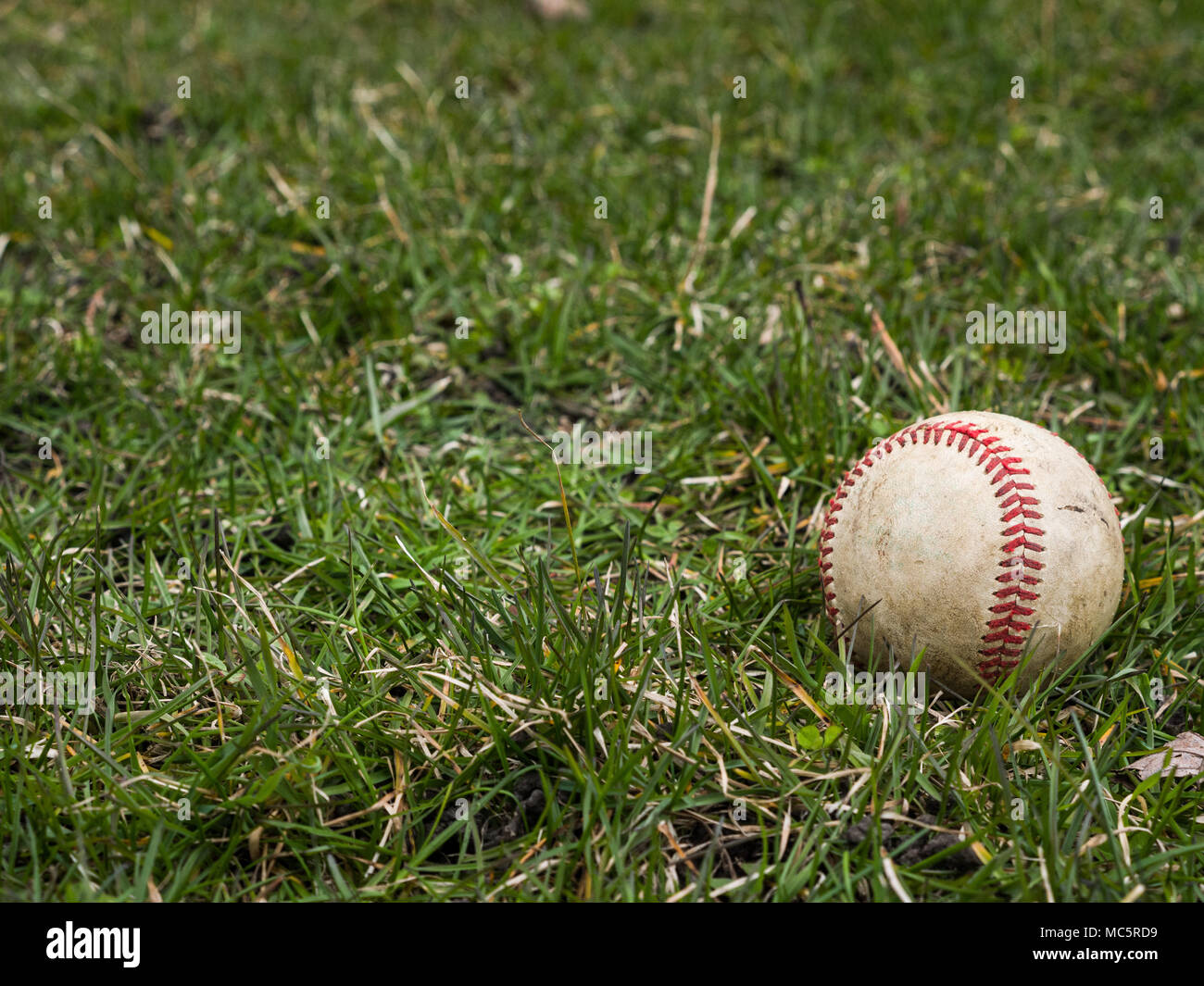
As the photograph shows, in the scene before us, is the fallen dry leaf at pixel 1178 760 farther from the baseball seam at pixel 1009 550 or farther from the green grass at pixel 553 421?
the baseball seam at pixel 1009 550

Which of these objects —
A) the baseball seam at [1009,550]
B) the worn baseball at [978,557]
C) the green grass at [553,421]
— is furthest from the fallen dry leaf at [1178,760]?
the baseball seam at [1009,550]

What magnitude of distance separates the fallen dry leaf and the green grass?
0.23ft

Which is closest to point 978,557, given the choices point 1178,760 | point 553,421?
point 1178,760

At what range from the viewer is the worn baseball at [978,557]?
276 cm

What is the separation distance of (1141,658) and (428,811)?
6.53 feet

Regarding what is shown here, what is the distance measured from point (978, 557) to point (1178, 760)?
72 centimetres

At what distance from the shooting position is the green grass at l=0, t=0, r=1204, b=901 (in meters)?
2.51

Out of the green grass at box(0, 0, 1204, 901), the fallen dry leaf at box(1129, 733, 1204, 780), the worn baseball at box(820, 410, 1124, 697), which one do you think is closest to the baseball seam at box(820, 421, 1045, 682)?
the worn baseball at box(820, 410, 1124, 697)

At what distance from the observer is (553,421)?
4.24 m

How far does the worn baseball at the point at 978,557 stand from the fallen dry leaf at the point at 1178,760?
299mm

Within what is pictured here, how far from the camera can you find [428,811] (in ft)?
8.61

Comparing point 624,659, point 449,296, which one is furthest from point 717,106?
point 624,659

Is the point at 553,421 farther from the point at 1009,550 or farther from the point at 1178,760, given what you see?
the point at 1178,760

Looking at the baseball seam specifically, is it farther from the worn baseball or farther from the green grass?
the green grass
